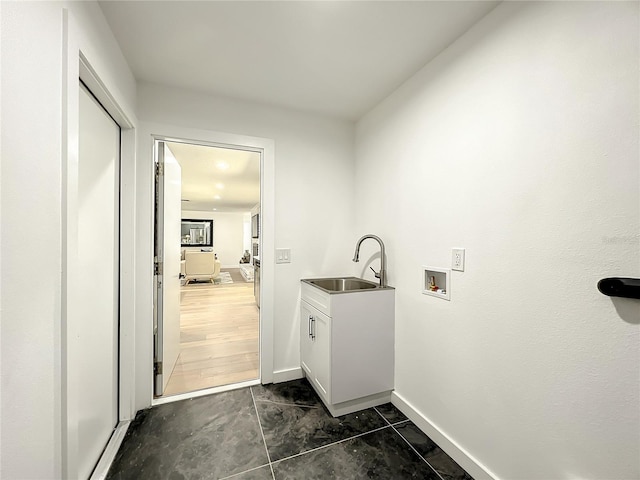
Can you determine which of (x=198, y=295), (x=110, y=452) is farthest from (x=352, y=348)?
(x=198, y=295)

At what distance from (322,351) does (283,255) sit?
84 cm

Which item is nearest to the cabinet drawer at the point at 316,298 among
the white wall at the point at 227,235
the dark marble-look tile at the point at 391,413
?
the dark marble-look tile at the point at 391,413

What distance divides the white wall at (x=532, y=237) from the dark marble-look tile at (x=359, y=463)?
0.25 m

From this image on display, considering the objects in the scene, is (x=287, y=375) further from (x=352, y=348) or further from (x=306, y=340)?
(x=352, y=348)

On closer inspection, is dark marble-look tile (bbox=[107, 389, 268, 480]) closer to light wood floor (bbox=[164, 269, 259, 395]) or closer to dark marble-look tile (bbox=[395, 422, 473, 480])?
light wood floor (bbox=[164, 269, 259, 395])

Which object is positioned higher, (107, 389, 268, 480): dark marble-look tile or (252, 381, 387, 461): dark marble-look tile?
(107, 389, 268, 480): dark marble-look tile

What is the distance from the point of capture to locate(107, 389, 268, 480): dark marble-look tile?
1.41 metres

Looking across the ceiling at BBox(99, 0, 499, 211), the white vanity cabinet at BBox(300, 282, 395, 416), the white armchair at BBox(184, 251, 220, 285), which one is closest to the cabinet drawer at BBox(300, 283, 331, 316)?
the white vanity cabinet at BBox(300, 282, 395, 416)

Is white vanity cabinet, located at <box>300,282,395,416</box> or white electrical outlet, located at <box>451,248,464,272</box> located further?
white vanity cabinet, located at <box>300,282,395,416</box>

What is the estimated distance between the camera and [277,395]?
2096mm

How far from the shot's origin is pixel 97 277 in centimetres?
145

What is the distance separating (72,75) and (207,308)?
423 centimetres

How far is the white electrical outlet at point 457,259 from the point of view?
1.47m

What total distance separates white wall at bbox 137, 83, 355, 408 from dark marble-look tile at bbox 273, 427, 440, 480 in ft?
2.89
